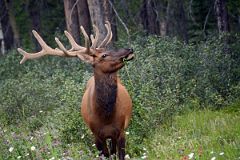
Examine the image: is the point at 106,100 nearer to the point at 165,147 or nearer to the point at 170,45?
the point at 165,147

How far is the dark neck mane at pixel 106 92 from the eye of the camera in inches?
316

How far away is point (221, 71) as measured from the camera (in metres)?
12.9

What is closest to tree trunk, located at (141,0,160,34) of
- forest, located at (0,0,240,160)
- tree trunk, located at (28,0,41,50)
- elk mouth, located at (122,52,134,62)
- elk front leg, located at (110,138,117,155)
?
forest, located at (0,0,240,160)

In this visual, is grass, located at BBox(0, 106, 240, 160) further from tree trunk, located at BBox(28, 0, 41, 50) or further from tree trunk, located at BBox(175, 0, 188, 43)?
tree trunk, located at BBox(28, 0, 41, 50)

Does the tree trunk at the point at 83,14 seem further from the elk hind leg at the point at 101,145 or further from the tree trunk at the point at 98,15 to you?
the elk hind leg at the point at 101,145

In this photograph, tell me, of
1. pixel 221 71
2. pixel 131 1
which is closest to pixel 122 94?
pixel 221 71

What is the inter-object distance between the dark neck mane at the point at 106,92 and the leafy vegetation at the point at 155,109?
656 mm

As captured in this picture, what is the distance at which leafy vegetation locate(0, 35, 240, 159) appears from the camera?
798 centimetres

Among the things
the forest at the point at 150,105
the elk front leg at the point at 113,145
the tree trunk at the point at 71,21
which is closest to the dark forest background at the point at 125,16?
the tree trunk at the point at 71,21

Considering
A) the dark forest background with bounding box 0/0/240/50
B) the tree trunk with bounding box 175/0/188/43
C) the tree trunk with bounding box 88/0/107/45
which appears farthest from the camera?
the tree trunk with bounding box 175/0/188/43

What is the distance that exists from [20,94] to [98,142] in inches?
233

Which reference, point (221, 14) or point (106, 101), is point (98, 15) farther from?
point (106, 101)

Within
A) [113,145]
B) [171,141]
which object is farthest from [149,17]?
[113,145]

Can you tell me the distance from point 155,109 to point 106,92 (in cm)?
234
